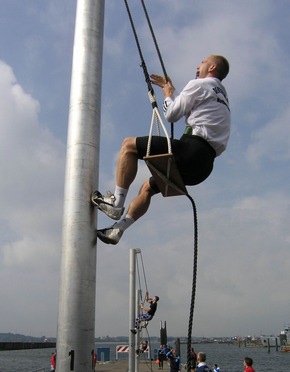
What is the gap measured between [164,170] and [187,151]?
15.5 inches

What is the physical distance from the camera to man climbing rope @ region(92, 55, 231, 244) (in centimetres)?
414

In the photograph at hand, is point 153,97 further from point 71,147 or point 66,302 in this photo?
point 66,302

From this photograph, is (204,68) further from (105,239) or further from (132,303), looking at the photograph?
(132,303)

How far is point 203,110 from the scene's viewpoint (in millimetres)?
4258

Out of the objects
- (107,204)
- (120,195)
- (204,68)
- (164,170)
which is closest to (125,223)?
(120,195)

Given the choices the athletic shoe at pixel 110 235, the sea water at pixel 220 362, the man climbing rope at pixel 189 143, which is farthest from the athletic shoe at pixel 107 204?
the sea water at pixel 220 362

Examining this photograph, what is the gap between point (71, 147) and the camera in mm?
3789

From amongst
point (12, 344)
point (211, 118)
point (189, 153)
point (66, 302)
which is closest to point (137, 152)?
point (189, 153)

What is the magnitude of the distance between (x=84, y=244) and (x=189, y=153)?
1.34 m

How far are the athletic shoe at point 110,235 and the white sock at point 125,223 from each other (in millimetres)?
79

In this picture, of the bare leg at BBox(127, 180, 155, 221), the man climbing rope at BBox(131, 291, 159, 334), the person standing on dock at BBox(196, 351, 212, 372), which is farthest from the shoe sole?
the man climbing rope at BBox(131, 291, 159, 334)

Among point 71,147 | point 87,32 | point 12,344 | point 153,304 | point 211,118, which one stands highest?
point 87,32

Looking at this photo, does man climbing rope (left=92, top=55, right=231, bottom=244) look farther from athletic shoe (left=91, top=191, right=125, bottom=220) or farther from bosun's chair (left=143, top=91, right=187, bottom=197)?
bosun's chair (left=143, top=91, right=187, bottom=197)

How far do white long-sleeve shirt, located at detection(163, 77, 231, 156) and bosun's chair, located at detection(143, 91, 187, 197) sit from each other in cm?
23
